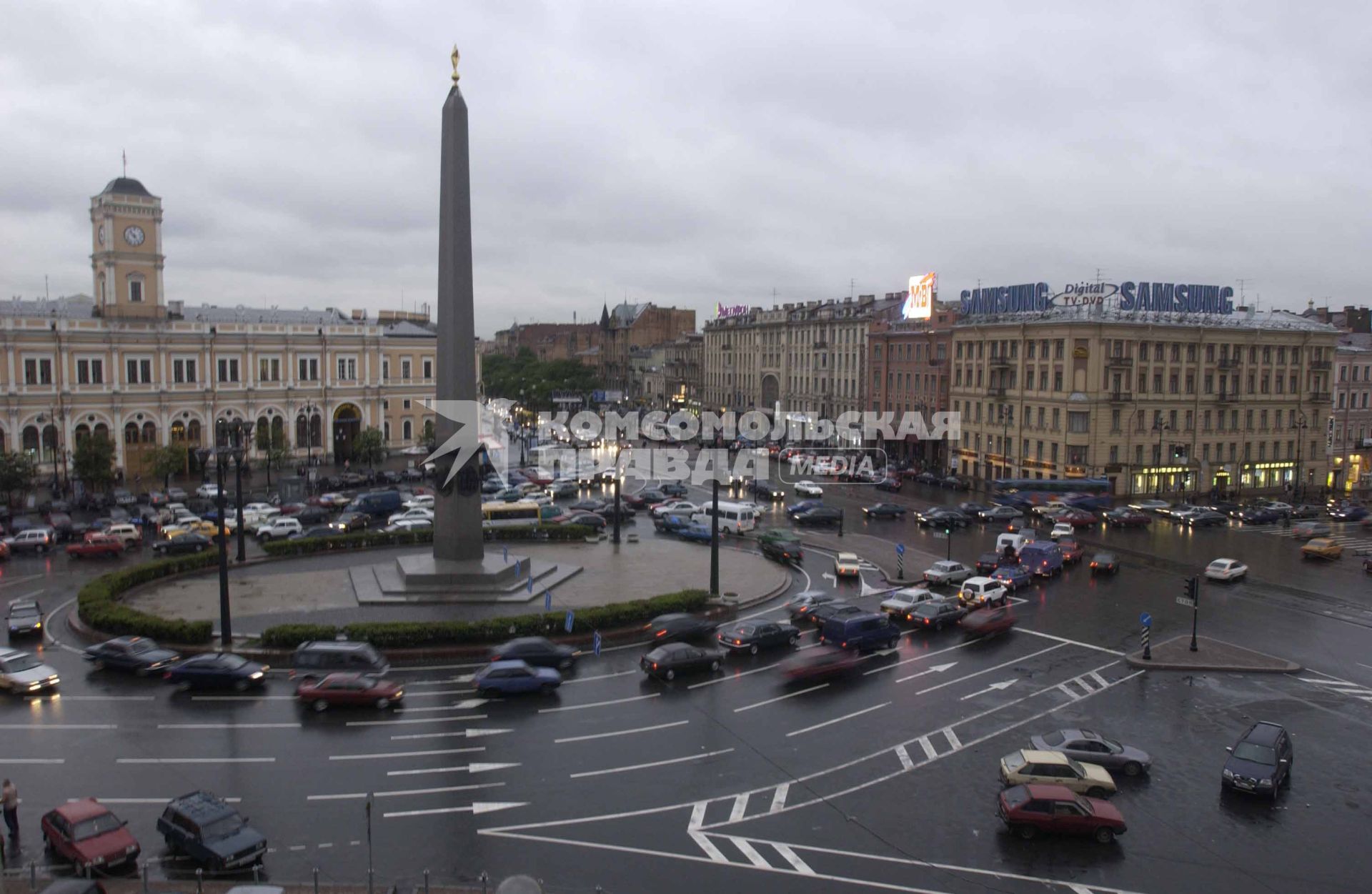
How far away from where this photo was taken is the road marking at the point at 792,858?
15680mm

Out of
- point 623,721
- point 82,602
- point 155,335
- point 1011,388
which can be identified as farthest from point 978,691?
point 155,335

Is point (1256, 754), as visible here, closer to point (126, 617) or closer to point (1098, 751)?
point (1098, 751)

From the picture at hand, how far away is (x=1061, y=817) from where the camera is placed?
1691 cm

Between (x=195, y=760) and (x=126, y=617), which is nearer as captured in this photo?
(x=195, y=760)

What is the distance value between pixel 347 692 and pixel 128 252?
5815 centimetres

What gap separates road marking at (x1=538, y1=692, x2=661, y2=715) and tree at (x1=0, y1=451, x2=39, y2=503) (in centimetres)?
4440

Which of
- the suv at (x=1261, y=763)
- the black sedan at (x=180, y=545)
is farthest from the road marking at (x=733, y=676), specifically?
the black sedan at (x=180, y=545)

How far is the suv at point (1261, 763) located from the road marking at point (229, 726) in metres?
19.4

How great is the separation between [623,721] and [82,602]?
61.5 feet

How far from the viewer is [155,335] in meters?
66.1

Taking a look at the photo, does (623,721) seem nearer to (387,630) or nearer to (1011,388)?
(387,630)

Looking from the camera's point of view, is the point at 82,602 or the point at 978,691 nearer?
the point at 978,691

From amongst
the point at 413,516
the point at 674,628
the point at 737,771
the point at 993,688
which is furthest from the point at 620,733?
the point at 413,516

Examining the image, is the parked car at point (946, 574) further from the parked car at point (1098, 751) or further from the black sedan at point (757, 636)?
the parked car at point (1098, 751)
